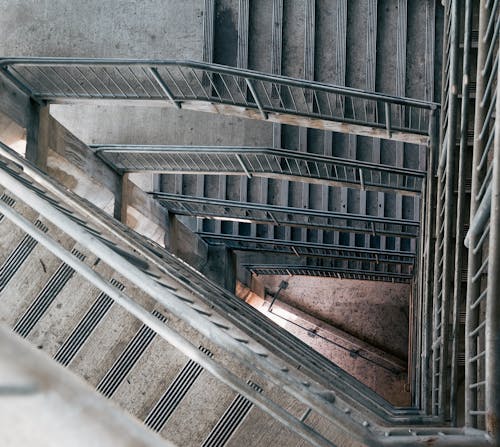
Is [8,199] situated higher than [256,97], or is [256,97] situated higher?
[256,97]

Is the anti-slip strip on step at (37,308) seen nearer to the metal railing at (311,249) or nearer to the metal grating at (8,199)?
the metal grating at (8,199)

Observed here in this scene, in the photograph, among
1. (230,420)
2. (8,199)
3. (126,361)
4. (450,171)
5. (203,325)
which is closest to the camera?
(203,325)

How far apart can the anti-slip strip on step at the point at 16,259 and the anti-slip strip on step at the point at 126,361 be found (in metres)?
0.94

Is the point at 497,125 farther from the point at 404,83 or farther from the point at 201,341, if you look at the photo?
the point at 404,83

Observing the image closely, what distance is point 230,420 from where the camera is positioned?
4594mm

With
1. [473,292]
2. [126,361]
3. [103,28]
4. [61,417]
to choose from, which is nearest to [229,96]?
[103,28]

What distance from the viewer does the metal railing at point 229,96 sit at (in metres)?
8.29

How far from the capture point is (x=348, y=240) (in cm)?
1595

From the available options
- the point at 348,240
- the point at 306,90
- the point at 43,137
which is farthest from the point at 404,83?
the point at 348,240

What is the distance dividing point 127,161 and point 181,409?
7.55m

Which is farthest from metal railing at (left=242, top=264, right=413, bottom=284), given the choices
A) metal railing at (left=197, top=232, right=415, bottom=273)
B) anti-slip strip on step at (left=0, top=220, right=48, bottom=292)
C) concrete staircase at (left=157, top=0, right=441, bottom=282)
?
anti-slip strip on step at (left=0, top=220, right=48, bottom=292)

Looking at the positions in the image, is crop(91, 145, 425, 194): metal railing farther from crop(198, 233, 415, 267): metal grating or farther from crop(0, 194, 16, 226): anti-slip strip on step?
crop(0, 194, 16, 226): anti-slip strip on step

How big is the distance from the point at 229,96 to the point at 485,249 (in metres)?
4.37

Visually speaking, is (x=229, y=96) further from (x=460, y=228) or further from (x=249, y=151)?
(x=460, y=228)
